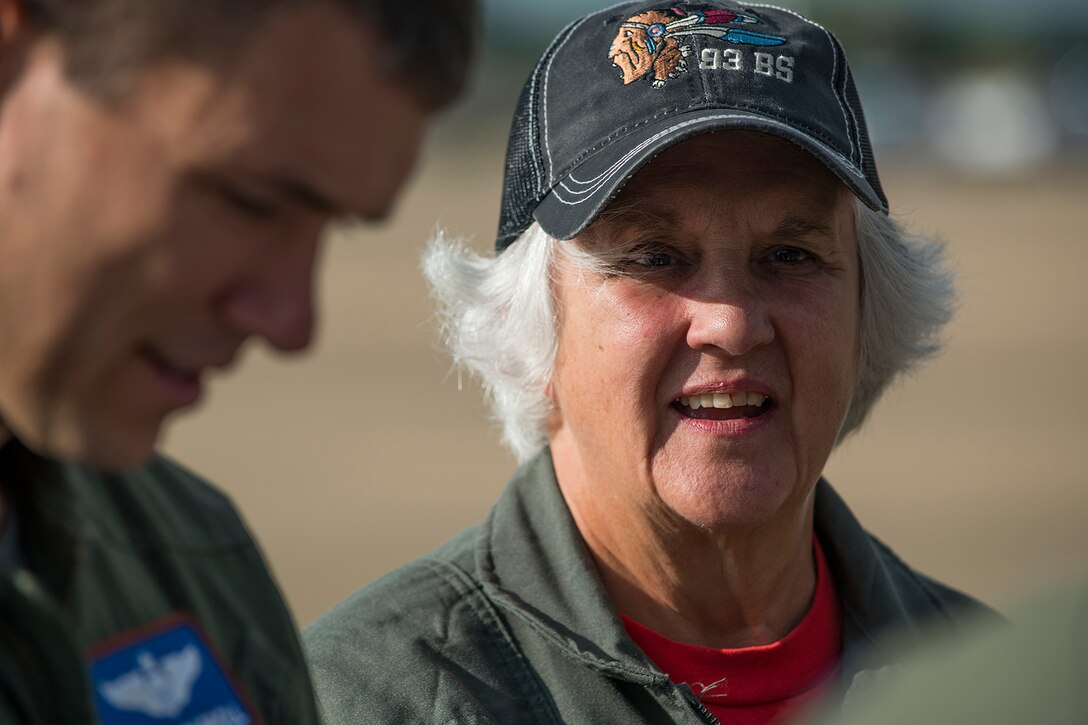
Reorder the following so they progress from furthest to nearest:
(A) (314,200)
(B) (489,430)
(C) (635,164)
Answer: (B) (489,430)
(C) (635,164)
(A) (314,200)

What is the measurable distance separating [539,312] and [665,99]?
0.49m

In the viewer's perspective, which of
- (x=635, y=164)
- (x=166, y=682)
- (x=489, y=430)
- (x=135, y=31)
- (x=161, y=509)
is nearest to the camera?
(x=135, y=31)

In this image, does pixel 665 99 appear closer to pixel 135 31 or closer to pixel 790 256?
pixel 790 256

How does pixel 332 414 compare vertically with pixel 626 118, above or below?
below

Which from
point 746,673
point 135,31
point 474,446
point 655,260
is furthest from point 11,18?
point 474,446

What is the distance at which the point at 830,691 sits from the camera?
2793mm

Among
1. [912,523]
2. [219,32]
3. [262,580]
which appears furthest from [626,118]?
[912,523]

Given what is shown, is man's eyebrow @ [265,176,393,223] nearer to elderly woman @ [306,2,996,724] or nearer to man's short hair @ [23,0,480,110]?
man's short hair @ [23,0,480,110]

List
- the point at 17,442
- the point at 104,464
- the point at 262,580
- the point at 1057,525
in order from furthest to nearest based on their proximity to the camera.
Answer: the point at 1057,525
the point at 262,580
the point at 17,442
the point at 104,464

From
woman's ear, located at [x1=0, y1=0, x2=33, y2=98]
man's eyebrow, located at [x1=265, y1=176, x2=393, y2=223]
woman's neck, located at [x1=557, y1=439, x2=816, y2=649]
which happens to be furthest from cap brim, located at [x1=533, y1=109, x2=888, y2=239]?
woman's ear, located at [x1=0, y1=0, x2=33, y2=98]

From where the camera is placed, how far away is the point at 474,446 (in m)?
11.1

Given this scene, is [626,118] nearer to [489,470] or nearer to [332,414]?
[489,470]

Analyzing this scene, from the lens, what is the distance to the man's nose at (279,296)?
1.56 m

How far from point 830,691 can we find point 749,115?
1121 mm
